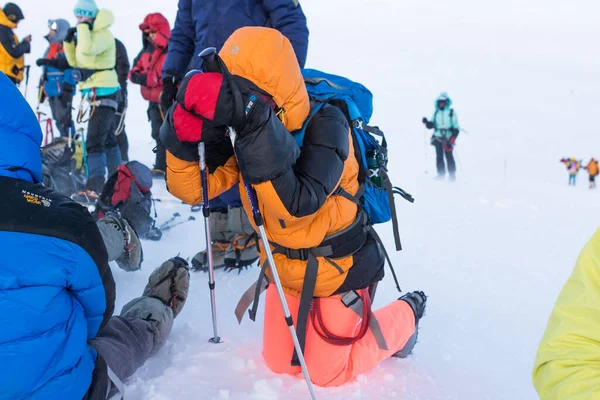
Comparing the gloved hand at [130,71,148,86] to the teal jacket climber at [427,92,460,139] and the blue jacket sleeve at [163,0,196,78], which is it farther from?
the teal jacket climber at [427,92,460,139]

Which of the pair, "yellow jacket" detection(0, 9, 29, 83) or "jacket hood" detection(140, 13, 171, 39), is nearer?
"jacket hood" detection(140, 13, 171, 39)

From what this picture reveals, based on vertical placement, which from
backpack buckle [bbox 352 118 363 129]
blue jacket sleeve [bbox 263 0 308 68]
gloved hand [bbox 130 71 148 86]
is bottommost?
backpack buckle [bbox 352 118 363 129]

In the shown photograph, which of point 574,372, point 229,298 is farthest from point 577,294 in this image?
point 229,298

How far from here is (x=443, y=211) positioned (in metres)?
7.14

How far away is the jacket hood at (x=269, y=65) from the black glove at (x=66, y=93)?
213 inches

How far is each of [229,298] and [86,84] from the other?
147 inches

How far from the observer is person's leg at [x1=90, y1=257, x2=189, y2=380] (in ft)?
7.26

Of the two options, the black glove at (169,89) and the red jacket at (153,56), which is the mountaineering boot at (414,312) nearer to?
the black glove at (169,89)

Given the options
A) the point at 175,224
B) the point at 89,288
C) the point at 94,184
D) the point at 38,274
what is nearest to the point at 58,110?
the point at 94,184

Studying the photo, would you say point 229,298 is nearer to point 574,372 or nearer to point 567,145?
point 574,372

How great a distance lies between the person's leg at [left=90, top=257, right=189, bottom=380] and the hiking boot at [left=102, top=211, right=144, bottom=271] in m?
0.56

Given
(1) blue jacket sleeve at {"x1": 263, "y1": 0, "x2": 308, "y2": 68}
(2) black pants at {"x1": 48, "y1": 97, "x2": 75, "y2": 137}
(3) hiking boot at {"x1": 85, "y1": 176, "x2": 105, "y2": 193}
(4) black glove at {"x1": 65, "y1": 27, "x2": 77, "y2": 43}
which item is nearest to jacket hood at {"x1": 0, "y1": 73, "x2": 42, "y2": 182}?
(1) blue jacket sleeve at {"x1": 263, "y1": 0, "x2": 308, "y2": 68}

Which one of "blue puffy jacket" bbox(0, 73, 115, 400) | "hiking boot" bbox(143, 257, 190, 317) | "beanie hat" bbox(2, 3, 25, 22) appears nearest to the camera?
"blue puffy jacket" bbox(0, 73, 115, 400)

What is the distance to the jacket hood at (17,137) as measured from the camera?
63.0 inches
